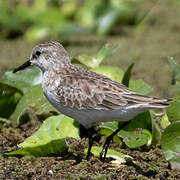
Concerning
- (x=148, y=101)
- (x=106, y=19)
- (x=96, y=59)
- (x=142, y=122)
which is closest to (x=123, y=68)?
(x=106, y=19)

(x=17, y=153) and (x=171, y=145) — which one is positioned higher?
(x=171, y=145)

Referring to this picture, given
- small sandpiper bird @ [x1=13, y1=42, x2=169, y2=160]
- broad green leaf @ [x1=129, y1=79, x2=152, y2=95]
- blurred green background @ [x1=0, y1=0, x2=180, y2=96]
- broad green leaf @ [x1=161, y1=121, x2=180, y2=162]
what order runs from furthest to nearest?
blurred green background @ [x1=0, y1=0, x2=180, y2=96] < broad green leaf @ [x1=129, y1=79, x2=152, y2=95] < broad green leaf @ [x1=161, y1=121, x2=180, y2=162] < small sandpiper bird @ [x1=13, y1=42, x2=169, y2=160]

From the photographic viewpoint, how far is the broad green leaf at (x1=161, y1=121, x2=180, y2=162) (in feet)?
12.9

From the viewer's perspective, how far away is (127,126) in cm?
445

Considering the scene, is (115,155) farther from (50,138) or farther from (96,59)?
(96,59)

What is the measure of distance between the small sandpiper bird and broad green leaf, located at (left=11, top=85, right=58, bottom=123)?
531mm

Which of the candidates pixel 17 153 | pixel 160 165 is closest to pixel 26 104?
pixel 17 153

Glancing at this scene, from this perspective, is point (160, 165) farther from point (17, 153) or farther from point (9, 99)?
point (9, 99)

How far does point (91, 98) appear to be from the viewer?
154 inches

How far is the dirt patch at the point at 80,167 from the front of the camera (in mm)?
3711

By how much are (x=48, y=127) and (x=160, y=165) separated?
1.06 meters

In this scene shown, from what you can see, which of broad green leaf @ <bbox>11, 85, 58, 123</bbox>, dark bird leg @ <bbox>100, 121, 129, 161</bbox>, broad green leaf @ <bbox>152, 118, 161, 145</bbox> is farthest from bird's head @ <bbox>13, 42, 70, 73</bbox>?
broad green leaf @ <bbox>152, 118, 161, 145</bbox>

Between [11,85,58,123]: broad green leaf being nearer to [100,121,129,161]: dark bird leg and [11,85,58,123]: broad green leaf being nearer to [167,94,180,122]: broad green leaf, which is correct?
[100,121,129,161]: dark bird leg

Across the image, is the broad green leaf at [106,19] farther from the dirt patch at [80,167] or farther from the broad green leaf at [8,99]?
the dirt patch at [80,167]
